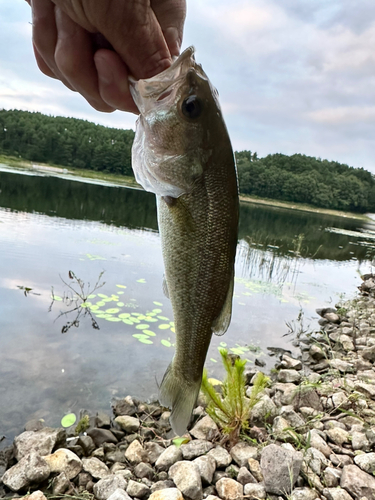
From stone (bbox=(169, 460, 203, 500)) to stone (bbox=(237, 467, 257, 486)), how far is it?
379 mm

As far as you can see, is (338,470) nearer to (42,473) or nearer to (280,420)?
(280,420)

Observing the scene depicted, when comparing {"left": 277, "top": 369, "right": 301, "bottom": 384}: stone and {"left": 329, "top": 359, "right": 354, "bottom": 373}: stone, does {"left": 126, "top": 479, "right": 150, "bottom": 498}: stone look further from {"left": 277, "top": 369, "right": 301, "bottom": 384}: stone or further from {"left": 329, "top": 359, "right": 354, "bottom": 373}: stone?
{"left": 329, "top": 359, "right": 354, "bottom": 373}: stone

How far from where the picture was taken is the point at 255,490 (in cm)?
304

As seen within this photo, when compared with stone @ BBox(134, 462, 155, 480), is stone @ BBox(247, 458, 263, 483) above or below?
above

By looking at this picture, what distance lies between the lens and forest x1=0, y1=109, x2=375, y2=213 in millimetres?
51906

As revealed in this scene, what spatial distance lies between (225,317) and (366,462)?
8.81ft

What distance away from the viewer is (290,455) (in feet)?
10.2

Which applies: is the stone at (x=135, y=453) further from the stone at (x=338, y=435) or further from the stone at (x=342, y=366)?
the stone at (x=342, y=366)

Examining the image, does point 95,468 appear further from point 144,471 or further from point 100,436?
point 100,436

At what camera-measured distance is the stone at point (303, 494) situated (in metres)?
2.86

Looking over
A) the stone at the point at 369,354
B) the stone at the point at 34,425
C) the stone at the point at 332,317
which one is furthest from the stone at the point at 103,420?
the stone at the point at 332,317

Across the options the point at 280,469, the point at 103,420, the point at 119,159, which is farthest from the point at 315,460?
the point at 119,159

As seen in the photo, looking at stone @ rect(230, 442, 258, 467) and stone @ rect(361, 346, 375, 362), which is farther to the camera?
stone @ rect(361, 346, 375, 362)

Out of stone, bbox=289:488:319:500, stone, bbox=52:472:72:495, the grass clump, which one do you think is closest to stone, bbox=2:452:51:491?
stone, bbox=52:472:72:495
